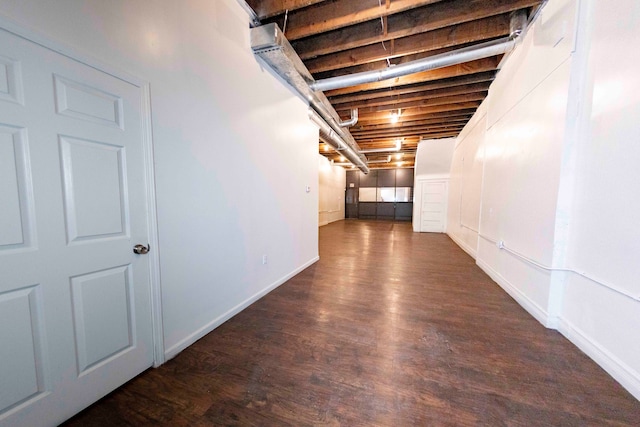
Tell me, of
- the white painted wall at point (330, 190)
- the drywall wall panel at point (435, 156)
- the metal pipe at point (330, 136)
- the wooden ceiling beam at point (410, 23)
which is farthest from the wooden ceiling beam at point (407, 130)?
the wooden ceiling beam at point (410, 23)

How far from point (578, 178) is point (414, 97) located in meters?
3.12

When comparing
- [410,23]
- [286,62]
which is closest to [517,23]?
[410,23]

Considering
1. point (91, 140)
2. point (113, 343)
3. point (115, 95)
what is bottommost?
point (113, 343)

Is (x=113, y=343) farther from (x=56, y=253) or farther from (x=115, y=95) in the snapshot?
(x=115, y=95)

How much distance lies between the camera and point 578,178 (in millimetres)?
1920

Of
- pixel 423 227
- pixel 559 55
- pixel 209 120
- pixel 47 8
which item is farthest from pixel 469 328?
pixel 423 227

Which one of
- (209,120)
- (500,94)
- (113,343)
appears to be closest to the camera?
(113,343)

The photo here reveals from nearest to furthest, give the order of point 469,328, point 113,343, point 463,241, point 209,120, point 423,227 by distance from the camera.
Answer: point 113,343 → point 209,120 → point 469,328 → point 463,241 → point 423,227

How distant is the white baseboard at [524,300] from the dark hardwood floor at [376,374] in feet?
0.25

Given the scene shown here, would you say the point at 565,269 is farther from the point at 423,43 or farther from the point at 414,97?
the point at 414,97

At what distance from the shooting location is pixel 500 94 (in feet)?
11.0

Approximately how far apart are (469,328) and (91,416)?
292cm

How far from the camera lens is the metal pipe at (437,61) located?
2643mm

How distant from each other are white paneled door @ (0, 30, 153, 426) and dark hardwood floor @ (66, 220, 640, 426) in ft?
0.97
